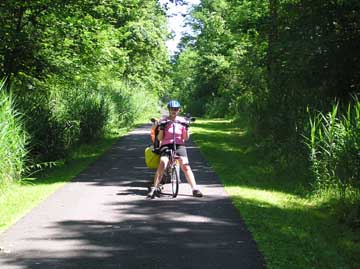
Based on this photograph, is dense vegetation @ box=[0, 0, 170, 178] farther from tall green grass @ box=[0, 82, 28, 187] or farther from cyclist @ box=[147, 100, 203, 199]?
cyclist @ box=[147, 100, 203, 199]

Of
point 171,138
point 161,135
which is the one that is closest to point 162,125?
point 161,135

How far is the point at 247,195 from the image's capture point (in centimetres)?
971

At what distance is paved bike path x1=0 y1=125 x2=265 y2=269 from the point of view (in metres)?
5.67

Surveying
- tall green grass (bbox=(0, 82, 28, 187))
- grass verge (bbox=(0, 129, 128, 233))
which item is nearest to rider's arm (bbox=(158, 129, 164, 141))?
grass verge (bbox=(0, 129, 128, 233))

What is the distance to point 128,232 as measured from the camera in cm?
690

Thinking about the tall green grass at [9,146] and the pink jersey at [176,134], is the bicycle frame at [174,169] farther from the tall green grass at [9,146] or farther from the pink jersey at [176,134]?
the tall green grass at [9,146]

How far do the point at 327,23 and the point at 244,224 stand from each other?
9.52 meters

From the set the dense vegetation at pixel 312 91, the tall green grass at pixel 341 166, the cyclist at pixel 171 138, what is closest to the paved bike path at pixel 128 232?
the cyclist at pixel 171 138

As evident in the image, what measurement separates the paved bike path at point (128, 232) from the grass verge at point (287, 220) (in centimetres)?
23

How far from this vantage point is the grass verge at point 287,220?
19.3ft

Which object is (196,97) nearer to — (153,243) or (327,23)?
(327,23)

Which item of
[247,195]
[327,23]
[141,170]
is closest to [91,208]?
[247,195]

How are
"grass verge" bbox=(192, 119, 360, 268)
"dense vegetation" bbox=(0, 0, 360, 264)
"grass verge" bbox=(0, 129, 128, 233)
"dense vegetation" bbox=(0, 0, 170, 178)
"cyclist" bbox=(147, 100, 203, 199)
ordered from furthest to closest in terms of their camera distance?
"dense vegetation" bbox=(0, 0, 170, 178)
"cyclist" bbox=(147, 100, 203, 199)
"dense vegetation" bbox=(0, 0, 360, 264)
"grass verge" bbox=(0, 129, 128, 233)
"grass verge" bbox=(192, 119, 360, 268)

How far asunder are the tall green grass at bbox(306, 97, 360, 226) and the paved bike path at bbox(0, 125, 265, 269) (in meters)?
1.74
